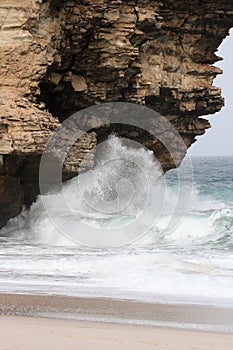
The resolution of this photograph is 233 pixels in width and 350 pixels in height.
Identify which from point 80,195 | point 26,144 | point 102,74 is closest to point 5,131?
point 26,144

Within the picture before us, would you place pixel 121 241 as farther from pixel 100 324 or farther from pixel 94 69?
pixel 100 324

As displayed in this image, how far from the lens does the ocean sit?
9562mm

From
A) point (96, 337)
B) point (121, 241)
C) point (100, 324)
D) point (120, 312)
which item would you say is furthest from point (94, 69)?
point (96, 337)

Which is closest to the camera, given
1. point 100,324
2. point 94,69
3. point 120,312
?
point 100,324

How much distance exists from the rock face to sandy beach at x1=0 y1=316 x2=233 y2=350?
656cm

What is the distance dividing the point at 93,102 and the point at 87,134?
0.78 m

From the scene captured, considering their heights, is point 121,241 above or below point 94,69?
below

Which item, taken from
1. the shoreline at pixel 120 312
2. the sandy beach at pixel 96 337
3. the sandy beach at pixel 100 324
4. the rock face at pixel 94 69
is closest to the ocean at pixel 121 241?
the shoreline at pixel 120 312

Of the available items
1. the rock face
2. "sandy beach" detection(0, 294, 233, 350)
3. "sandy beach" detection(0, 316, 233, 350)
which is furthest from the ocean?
"sandy beach" detection(0, 316, 233, 350)

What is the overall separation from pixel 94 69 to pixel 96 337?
33.9ft

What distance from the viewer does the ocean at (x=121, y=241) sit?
9.56m

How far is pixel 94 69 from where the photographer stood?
1628 centimetres

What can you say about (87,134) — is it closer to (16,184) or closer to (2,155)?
(16,184)

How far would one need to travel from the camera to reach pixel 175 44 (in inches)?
711
